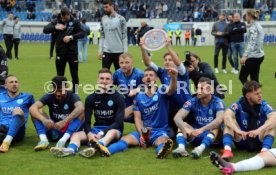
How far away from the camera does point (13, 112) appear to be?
25.3ft

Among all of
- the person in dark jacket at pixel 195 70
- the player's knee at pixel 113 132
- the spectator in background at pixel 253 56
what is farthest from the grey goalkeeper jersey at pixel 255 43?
the player's knee at pixel 113 132

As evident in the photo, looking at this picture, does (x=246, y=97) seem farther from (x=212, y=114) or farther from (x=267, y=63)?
(x=267, y=63)

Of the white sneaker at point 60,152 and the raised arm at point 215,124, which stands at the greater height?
the raised arm at point 215,124

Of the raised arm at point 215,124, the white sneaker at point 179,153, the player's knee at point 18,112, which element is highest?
the player's knee at point 18,112

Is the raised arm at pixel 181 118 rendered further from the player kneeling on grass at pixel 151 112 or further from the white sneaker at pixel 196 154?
the white sneaker at pixel 196 154

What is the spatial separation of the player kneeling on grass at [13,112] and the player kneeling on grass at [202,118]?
7.69ft

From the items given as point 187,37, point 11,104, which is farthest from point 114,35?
point 187,37

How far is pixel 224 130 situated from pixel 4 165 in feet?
9.70

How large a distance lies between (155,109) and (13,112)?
7.06ft

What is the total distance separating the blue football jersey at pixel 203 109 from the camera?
741 cm

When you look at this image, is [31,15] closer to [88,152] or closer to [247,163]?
[88,152]

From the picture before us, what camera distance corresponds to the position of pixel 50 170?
6211 mm

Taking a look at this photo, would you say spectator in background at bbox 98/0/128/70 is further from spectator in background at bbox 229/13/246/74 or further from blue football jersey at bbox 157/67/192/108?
spectator in background at bbox 229/13/246/74

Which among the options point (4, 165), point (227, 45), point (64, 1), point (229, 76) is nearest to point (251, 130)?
point (4, 165)
